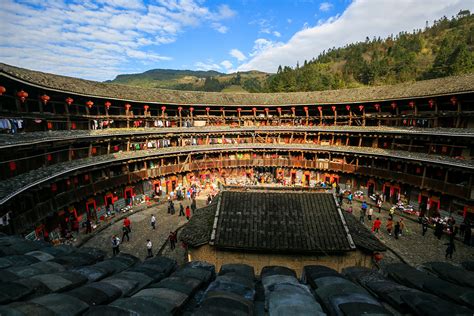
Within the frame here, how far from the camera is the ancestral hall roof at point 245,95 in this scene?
26048mm

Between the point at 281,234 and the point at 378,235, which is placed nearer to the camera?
the point at 281,234

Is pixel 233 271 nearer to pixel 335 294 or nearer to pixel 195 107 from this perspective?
pixel 335 294

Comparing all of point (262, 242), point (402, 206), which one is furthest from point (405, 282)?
point (402, 206)

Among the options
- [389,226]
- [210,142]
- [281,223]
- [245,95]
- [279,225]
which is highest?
[245,95]

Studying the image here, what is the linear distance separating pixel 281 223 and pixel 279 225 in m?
0.21

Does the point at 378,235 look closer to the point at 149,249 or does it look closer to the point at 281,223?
the point at 281,223

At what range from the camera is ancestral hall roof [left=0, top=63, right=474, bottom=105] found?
2605 centimetres

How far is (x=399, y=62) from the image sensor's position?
4109 inches

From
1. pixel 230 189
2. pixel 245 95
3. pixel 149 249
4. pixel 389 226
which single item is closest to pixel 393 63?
pixel 245 95

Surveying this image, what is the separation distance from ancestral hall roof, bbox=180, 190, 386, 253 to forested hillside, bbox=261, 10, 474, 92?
6799 centimetres

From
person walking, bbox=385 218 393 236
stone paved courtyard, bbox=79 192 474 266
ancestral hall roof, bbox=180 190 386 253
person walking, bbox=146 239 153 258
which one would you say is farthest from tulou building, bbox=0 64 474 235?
ancestral hall roof, bbox=180 190 386 253

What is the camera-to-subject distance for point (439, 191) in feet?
89.8

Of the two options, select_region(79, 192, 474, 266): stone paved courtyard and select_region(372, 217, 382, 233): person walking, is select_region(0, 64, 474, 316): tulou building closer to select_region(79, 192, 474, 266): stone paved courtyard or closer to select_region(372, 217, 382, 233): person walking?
select_region(79, 192, 474, 266): stone paved courtyard

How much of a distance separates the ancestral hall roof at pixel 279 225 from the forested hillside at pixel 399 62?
6799cm
